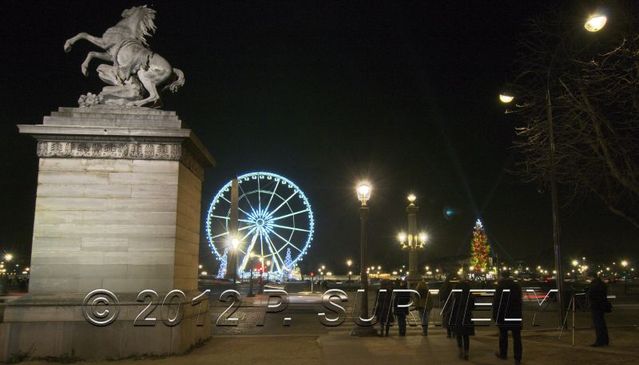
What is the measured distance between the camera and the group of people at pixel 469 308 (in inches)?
513

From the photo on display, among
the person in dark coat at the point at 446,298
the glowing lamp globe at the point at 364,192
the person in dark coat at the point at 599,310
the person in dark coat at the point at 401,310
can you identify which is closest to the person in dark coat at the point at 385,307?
the person in dark coat at the point at 401,310

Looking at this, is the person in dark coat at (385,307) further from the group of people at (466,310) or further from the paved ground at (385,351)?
the paved ground at (385,351)

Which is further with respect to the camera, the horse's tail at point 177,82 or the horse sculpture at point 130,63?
the horse's tail at point 177,82

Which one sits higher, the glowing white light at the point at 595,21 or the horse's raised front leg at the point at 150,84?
the glowing white light at the point at 595,21

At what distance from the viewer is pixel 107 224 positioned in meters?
14.3

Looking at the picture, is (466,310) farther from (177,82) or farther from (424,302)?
(177,82)

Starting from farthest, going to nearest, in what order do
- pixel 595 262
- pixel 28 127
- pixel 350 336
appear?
pixel 595 262 < pixel 350 336 < pixel 28 127

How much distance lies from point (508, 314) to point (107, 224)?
A: 938cm

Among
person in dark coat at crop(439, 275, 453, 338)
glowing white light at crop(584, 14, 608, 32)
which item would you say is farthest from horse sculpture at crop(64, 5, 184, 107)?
glowing white light at crop(584, 14, 608, 32)

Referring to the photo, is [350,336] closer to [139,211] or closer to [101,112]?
[139,211]

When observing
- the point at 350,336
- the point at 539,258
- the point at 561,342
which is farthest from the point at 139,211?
the point at 539,258

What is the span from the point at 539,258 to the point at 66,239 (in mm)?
167291

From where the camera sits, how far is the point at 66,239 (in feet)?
46.1

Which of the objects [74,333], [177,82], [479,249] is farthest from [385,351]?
[479,249]
